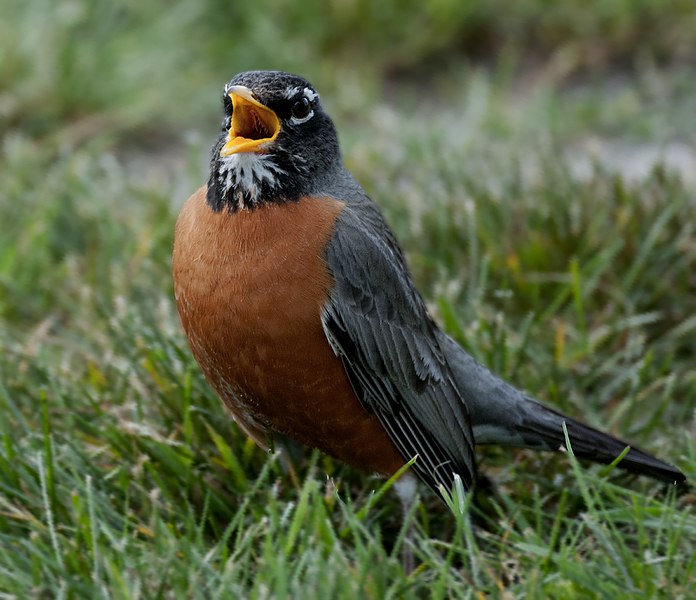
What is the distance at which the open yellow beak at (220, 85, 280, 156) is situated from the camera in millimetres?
3441

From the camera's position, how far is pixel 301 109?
11.9 feet

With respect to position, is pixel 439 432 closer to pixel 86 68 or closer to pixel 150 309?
pixel 150 309

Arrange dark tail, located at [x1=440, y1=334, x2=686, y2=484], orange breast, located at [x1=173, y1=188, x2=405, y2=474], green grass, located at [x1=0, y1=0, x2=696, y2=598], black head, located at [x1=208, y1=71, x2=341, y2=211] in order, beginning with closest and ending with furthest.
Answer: green grass, located at [x1=0, y1=0, x2=696, y2=598] → orange breast, located at [x1=173, y1=188, x2=405, y2=474] → black head, located at [x1=208, y1=71, x2=341, y2=211] → dark tail, located at [x1=440, y1=334, x2=686, y2=484]

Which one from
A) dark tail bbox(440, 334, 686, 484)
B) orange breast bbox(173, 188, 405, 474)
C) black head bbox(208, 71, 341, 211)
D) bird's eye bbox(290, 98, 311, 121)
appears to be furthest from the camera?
dark tail bbox(440, 334, 686, 484)

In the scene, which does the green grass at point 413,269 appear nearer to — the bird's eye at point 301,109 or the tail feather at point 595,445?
the tail feather at point 595,445

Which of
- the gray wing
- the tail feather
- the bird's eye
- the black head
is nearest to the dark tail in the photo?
the tail feather

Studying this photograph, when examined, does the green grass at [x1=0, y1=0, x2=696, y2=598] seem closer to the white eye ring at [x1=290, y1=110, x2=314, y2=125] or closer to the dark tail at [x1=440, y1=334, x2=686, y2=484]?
the dark tail at [x1=440, y1=334, x2=686, y2=484]

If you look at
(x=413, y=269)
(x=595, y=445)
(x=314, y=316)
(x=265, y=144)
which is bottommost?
(x=595, y=445)

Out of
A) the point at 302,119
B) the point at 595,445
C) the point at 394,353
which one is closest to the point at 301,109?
the point at 302,119

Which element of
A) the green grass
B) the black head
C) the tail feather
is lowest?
the tail feather

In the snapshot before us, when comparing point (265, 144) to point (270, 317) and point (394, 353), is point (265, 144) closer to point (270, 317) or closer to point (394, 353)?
point (270, 317)

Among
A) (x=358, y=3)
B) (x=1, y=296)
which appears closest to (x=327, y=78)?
(x=358, y=3)

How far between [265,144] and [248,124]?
199 mm

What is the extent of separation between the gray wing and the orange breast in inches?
2.6
